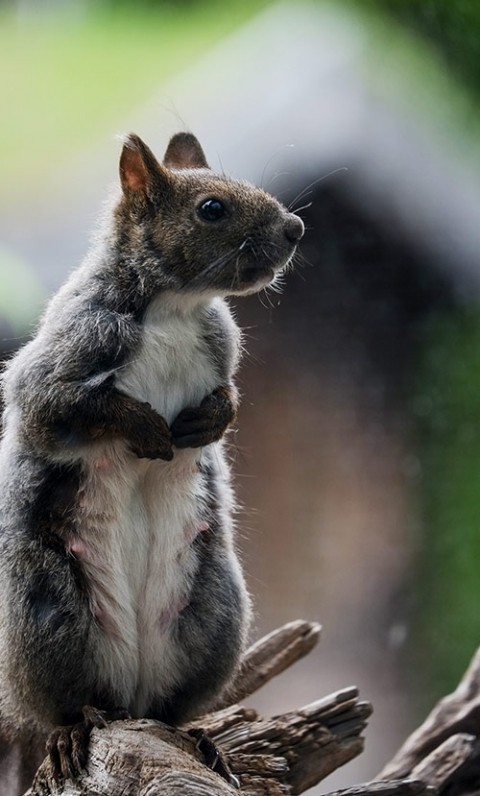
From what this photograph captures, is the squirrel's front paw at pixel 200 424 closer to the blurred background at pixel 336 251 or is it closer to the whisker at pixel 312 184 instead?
the blurred background at pixel 336 251

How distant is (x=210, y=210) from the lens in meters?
3.26

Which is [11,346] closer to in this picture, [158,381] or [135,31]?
[158,381]

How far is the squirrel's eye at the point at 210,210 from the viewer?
128 inches

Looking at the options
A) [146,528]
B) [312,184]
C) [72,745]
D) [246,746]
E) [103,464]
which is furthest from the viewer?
[312,184]

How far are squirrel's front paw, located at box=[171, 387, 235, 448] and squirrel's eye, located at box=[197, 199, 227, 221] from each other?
1.79 ft

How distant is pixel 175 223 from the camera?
10.6ft

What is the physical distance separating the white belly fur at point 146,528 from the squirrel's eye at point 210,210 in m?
0.31

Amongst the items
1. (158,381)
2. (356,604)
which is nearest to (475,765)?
(356,604)

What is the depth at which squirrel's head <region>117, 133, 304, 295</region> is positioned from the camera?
3.22 metres

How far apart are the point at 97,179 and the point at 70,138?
0.27 meters

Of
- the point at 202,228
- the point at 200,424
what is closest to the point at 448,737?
the point at 200,424

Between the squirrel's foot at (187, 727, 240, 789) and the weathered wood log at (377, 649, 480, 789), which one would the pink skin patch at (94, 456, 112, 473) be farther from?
the weathered wood log at (377, 649, 480, 789)

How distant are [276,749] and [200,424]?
122 centimetres

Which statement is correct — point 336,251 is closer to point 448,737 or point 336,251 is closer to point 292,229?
point 292,229
